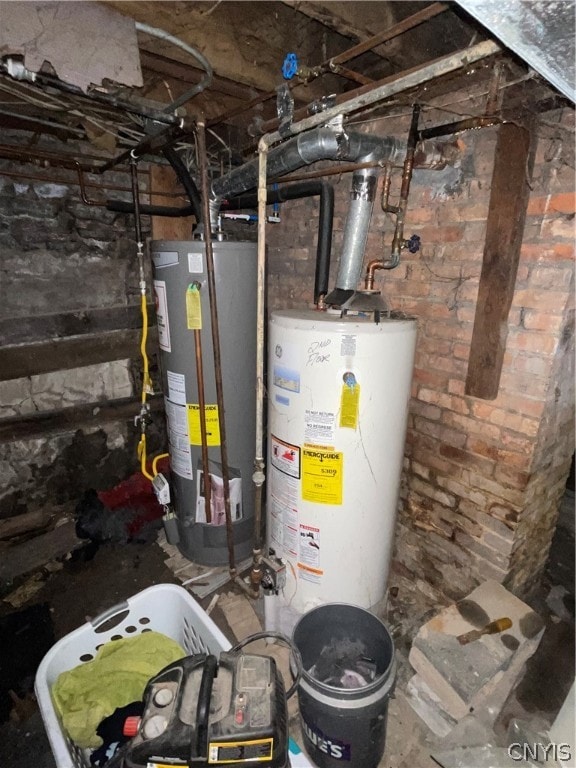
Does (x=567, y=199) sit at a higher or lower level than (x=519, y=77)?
lower

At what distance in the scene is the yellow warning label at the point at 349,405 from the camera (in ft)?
4.57

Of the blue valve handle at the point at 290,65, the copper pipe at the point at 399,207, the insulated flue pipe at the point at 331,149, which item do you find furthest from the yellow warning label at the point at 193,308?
the blue valve handle at the point at 290,65

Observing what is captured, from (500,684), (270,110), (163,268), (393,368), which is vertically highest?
(270,110)

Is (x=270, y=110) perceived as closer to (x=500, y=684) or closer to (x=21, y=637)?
(x=500, y=684)

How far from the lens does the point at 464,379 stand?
1.67m

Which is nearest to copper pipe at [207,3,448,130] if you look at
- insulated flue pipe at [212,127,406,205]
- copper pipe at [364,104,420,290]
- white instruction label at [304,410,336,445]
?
insulated flue pipe at [212,127,406,205]

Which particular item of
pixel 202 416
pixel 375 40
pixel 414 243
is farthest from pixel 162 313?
pixel 375 40

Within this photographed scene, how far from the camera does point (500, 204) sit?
4.62 ft

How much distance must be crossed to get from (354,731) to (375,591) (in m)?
0.54

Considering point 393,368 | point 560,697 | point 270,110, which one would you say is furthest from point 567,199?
point 560,697

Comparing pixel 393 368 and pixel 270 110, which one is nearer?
pixel 393 368

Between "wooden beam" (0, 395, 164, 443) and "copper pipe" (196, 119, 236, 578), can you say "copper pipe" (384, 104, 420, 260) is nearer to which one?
"copper pipe" (196, 119, 236, 578)

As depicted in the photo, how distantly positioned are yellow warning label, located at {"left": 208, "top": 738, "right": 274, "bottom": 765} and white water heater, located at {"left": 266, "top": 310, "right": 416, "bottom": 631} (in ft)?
2.29

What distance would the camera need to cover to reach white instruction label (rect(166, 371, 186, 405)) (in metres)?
1.95
